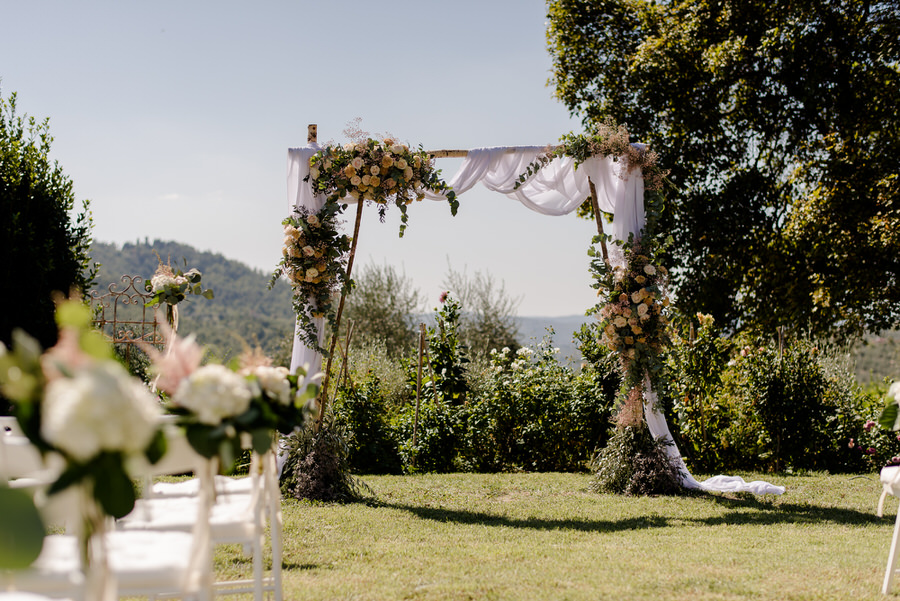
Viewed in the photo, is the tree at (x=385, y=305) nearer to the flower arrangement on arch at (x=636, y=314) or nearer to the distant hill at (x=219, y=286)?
the flower arrangement on arch at (x=636, y=314)

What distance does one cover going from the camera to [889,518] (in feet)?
17.2

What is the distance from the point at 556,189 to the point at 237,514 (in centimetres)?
455

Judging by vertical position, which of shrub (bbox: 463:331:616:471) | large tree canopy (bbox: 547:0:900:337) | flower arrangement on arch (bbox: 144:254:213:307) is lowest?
shrub (bbox: 463:331:616:471)

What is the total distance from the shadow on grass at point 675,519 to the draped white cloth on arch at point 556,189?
1.60 feet

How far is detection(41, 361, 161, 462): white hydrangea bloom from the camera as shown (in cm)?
136

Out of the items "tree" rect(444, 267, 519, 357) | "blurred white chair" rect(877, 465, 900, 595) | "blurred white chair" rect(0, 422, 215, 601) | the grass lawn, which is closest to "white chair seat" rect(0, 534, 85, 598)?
"blurred white chair" rect(0, 422, 215, 601)

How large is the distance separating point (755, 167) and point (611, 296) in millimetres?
6948

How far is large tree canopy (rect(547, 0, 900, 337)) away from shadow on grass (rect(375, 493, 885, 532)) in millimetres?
5970

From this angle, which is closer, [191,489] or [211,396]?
[211,396]

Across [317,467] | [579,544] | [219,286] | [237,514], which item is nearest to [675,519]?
[579,544]

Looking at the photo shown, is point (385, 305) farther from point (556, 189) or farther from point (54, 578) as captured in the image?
point (54, 578)

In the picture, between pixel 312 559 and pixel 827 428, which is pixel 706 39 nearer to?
pixel 827 428

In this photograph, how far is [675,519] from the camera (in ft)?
17.1

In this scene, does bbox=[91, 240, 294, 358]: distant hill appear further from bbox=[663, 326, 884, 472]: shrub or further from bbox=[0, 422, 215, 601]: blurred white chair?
bbox=[0, 422, 215, 601]: blurred white chair
